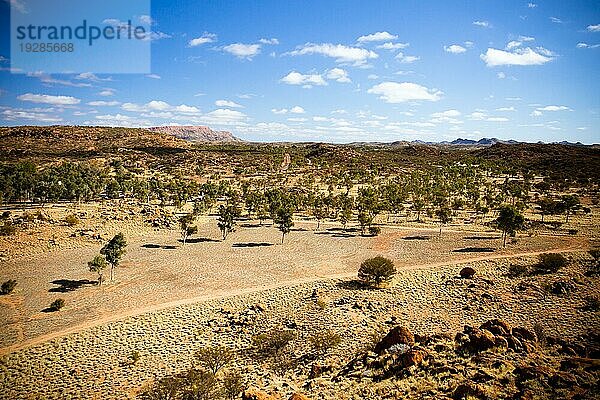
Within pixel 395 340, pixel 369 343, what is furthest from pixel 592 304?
pixel 369 343

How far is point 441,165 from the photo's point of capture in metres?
189

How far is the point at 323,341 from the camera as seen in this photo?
88.8 ft

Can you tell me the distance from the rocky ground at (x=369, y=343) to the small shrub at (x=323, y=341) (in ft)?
0.88

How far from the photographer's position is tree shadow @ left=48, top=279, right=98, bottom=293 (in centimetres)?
3988

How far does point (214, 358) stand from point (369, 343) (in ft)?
36.5

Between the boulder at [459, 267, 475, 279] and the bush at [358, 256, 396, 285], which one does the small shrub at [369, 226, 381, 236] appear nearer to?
the boulder at [459, 267, 475, 279]

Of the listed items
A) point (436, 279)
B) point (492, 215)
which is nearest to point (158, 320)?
point (436, 279)

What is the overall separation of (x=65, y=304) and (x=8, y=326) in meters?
4.95

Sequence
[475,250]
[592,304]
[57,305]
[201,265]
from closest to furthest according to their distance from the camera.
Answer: [592,304]
[57,305]
[201,265]
[475,250]

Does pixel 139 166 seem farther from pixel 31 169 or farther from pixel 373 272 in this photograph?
pixel 373 272

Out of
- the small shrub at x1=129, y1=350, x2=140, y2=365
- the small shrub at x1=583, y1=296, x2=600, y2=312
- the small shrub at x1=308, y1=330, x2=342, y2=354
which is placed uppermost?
the small shrub at x1=583, y1=296, x2=600, y2=312

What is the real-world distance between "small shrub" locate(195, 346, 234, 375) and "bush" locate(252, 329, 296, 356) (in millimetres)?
2115

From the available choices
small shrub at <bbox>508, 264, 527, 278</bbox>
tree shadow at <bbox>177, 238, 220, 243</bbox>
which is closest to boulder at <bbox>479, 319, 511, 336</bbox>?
small shrub at <bbox>508, 264, 527, 278</bbox>

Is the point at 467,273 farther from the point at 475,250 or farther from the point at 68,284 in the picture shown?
the point at 68,284
